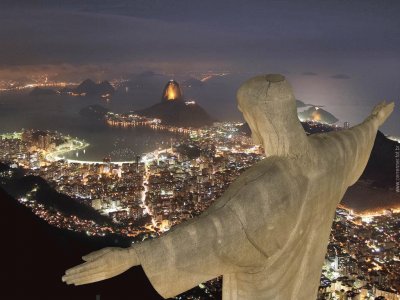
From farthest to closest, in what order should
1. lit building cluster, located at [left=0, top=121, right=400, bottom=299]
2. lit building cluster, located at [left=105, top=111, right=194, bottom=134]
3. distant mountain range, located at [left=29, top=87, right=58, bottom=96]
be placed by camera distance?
distant mountain range, located at [left=29, top=87, right=58, bottom=96], lit building cluster, located at [left=105, top=111, right=194, bottom=134], lit building cluster, located at [left=0, top=121, right=400, bottom=299]

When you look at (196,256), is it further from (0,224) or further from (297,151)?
(0,224)

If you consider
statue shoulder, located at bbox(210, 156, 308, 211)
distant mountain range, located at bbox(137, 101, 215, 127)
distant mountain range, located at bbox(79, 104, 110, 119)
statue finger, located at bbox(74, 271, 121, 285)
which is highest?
statue shoulder, located at bbox(210, 156, 308, 211)

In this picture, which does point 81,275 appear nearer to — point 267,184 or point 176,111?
point 267,184

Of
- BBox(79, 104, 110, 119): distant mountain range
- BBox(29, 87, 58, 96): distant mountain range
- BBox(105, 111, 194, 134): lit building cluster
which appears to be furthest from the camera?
BBox(29, 87, 58, 96): distant mountain range

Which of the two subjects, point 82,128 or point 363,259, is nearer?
point 363,259

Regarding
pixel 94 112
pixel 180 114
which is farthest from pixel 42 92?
pixel 180 114

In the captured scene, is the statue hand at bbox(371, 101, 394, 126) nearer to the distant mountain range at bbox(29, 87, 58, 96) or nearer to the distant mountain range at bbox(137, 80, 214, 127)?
the distant mountain range at bbox(137, 80, 214, 127)

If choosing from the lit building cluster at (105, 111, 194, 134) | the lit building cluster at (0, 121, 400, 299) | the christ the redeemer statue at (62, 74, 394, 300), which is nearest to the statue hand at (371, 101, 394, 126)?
the christ the redeemer statue at (62, 74, 394, 300)
